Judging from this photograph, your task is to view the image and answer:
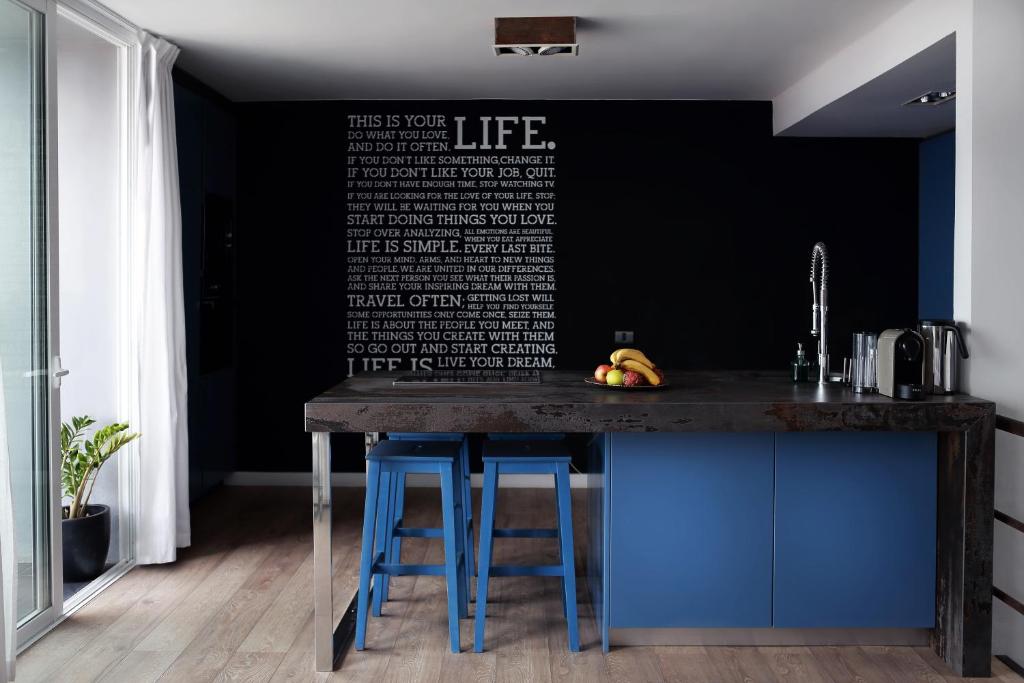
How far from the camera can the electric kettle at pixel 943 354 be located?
10.0 ft

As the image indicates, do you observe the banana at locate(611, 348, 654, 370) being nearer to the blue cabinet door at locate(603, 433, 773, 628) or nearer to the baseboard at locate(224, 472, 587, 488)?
the blue cabinet door at locate(603, 433, 773, 628)

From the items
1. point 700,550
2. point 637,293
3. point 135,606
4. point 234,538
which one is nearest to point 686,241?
point 637,293

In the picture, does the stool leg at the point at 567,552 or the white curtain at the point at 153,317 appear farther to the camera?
the white curtain at the point at 153,317

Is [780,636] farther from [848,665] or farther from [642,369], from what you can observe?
[642,369]

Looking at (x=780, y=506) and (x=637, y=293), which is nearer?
(x=780, y=506)

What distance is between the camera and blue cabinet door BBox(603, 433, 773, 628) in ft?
10.2

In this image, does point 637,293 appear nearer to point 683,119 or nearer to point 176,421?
point 683,119

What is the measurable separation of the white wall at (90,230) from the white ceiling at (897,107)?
353 centimetres

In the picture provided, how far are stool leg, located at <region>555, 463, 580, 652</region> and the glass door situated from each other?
1876mm

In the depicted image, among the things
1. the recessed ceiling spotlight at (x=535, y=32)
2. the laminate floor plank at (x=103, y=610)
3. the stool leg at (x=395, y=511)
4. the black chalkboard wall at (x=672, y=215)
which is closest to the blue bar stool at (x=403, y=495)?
the stool leg at (x=395, y=511)

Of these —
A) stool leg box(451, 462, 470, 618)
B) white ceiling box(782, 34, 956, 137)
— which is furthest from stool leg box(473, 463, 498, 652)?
white ceiling box(782, 34, 956, 137)

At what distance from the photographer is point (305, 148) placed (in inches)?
219

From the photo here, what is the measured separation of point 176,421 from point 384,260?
1826 mm

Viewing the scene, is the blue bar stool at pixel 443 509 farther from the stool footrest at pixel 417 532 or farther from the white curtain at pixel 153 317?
the white curtain at pixel 153 317
